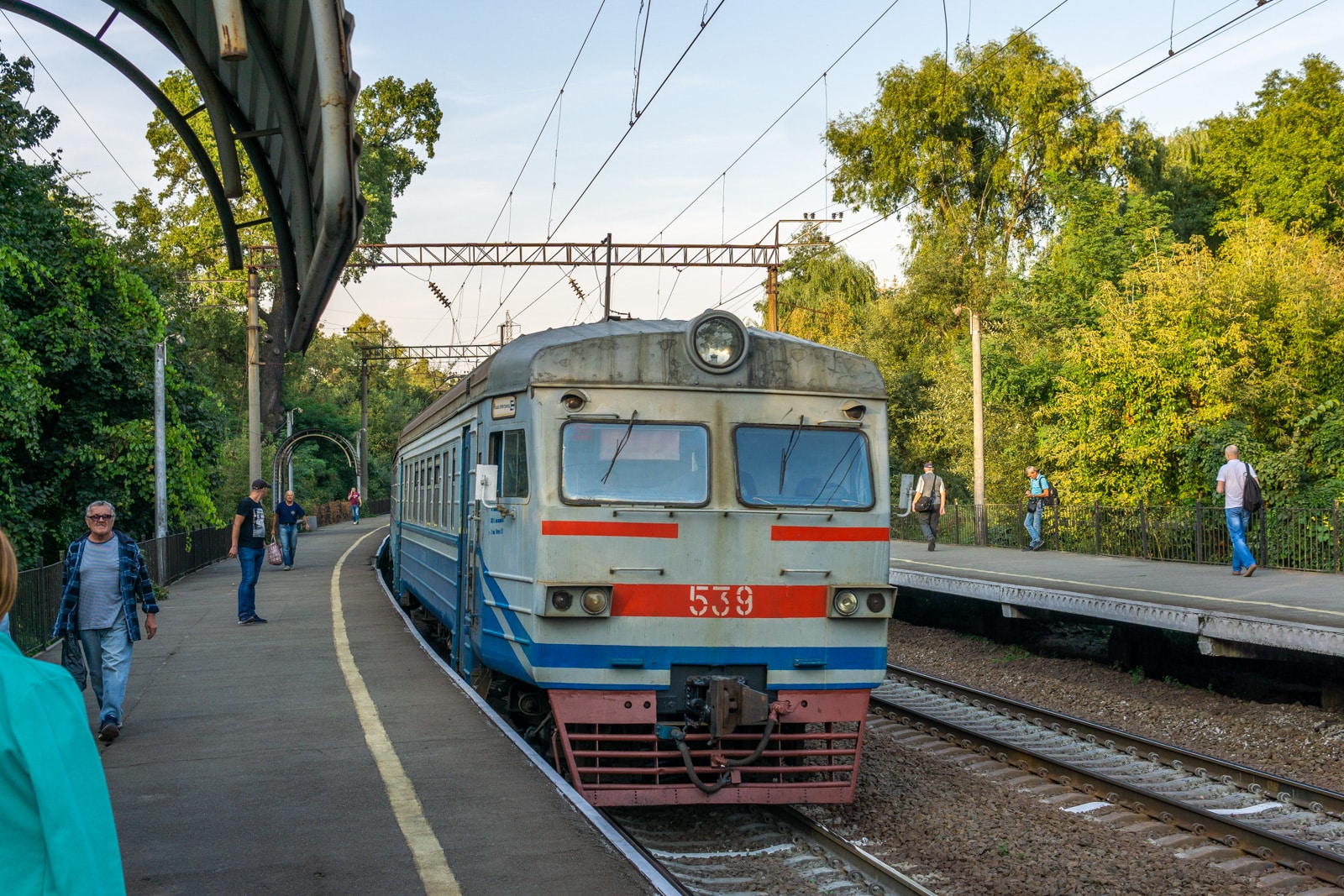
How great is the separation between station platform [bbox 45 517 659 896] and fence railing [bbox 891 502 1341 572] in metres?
12.7

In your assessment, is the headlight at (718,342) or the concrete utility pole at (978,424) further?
the concrete utility pole at (978,424)

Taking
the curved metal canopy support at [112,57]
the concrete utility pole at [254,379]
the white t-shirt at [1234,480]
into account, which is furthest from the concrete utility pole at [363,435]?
the curved metal canopy support at [112,57]

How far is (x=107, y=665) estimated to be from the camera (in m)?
8.73

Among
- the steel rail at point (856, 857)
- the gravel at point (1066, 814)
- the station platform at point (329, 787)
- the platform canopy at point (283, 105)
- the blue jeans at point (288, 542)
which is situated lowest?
the gravel at point (1066, 814)

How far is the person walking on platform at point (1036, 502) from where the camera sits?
23.9 meters

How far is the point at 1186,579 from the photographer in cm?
1672

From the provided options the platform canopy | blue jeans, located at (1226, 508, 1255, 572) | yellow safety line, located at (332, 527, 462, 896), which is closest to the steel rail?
yellow safety line, located at (332, 527, 462, 896)

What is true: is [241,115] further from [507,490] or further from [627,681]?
[627,681]

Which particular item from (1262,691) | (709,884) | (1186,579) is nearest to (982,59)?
(1186,579)

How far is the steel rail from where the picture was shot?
667cm

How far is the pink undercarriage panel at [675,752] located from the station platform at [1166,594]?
4.97m

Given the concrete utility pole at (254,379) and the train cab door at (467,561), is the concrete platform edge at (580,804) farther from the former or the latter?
the concrete utility pole at (254,379)

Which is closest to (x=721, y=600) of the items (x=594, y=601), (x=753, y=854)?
(x=594, y=601)

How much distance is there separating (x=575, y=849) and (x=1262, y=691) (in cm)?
1006
